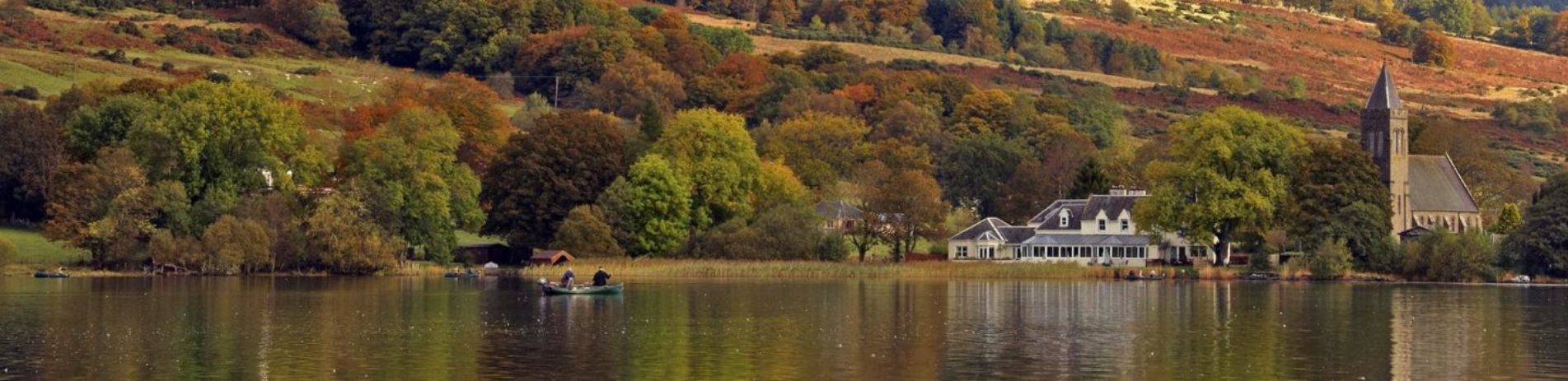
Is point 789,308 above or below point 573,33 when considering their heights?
below

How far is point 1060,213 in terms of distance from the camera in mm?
111312

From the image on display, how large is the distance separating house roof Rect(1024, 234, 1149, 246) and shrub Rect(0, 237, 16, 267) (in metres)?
47.1

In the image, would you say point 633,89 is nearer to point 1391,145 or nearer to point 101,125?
point 101,125

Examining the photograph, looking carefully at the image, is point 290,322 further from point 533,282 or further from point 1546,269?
point 1546,269

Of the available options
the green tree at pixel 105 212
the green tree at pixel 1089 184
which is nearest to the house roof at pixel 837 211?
the green tree at pixel 1089 184

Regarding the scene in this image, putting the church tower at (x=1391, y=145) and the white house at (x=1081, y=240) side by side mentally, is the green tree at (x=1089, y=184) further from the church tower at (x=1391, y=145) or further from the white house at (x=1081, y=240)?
the church tower at (x=1391, y=145)

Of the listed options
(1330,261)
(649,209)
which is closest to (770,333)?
(1330,261)

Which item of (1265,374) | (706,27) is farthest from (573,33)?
(1265,374)

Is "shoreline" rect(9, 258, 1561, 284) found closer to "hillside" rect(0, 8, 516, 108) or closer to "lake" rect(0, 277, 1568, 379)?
"lake" rect(0, 277, 1568, 379)

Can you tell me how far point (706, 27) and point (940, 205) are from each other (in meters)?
92.8

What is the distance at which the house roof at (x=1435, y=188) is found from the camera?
113m

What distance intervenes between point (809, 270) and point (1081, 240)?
18.2 meters

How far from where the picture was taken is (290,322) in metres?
56.7

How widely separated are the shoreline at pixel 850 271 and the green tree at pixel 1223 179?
2301 millimetres
